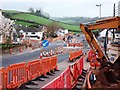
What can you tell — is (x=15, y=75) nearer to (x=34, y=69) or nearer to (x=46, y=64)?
(x=34, y=69)

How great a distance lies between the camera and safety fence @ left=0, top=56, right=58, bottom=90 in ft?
39.7

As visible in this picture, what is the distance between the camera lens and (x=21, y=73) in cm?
1395

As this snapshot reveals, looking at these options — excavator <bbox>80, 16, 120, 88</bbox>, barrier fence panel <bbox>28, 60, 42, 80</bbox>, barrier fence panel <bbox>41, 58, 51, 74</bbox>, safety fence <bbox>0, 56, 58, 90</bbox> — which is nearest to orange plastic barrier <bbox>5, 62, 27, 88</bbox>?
safety fence <bbox>0, 56, 58, 90</bbox>

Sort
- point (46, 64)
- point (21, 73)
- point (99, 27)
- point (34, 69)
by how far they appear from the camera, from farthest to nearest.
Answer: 1. point (46, 64)
2. point (34, 69)
3. point (21, 73)
4. point (99, 27)

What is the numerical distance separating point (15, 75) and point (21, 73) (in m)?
0.89

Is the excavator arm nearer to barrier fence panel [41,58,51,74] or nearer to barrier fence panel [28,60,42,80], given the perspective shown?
barrier fence panel [28,60,42,80]

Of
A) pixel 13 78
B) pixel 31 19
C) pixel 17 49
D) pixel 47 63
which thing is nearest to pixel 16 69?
pixel 13 78

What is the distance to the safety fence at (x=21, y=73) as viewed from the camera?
12.1 meters

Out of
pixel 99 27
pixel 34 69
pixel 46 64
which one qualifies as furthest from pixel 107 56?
pixel 46 64

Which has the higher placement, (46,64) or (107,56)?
(107,56)

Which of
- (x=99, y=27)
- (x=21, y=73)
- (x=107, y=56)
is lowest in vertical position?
(x=21, y=73)

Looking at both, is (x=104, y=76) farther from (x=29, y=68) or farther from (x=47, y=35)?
(x=47, y=35)

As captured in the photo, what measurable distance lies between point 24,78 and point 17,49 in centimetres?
4597

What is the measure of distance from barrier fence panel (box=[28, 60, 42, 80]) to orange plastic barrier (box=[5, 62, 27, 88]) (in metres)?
0.76
